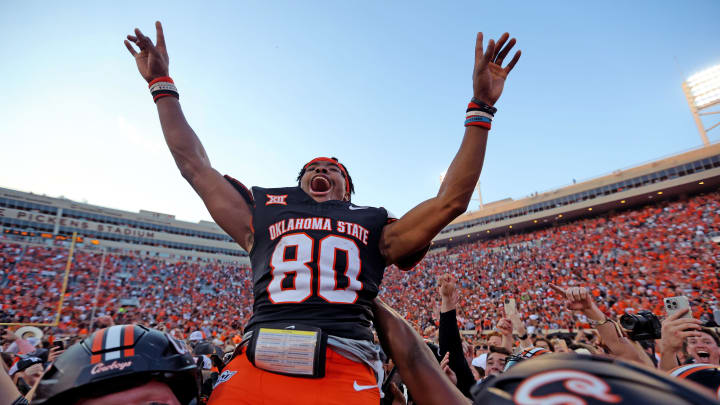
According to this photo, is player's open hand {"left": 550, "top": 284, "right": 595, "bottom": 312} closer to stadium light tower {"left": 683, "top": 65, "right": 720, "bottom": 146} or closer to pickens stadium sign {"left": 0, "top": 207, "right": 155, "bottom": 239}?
stadium light tower {"left": 683, "top": 65, "right": 720, "bottom": 146}

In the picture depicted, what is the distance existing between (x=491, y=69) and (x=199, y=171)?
180 centimetres

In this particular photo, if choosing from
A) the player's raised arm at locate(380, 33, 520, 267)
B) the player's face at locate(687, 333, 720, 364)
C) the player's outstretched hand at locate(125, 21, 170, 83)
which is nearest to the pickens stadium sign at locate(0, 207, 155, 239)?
the player's outstretched hand at locate(125, 21, 170, 83)

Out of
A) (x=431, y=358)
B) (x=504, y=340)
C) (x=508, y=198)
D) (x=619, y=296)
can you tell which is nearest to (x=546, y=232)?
(x=508, y=198)

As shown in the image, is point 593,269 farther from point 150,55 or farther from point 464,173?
point 150,55

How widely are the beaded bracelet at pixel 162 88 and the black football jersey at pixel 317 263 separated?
3.27ft

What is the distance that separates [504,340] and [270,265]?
A: 3.90 meters

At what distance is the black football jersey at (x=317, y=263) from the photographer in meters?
1.69

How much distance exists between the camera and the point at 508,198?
133 ft

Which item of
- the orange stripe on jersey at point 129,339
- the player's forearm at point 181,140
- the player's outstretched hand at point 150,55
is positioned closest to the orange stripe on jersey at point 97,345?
the orange stripe on jersey at point 129,339

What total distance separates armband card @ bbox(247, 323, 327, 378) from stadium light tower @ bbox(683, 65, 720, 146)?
145 ft

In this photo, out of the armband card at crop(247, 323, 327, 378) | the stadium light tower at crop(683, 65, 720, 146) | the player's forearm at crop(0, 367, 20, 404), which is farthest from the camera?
the stadium light tower at crop(683, 65, 720, 146)

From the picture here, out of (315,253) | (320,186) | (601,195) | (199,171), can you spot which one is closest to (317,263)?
(315,253)

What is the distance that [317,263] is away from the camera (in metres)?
1.77

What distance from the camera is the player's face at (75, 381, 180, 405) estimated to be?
1.27 m
